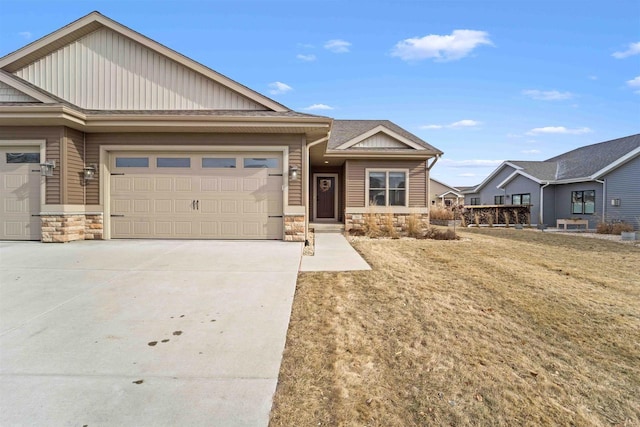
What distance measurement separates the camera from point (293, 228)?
330 inches

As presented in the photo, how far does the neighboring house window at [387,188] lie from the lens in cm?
1278

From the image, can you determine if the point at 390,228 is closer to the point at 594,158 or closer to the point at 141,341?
the point at 141,341

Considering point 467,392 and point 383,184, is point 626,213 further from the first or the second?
point 467,392

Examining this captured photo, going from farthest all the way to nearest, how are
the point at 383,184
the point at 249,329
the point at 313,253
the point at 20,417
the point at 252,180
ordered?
the point at 383,184 → the point at 252,180 → the point at 313,253 → the point at 249,329 → the point at 20,417

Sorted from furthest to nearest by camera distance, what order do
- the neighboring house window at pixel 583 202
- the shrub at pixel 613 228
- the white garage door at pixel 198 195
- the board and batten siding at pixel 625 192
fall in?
the neighboring house window at pixel 583 202
the board and batten siding at pixel 625 192
the shrub at pixel 613 228
the white garage door at pixel 198 195

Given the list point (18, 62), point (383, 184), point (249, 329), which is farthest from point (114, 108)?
point (383, 184)

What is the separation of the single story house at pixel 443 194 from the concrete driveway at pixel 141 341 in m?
35.4

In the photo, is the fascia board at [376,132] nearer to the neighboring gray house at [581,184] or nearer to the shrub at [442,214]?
the shrub at [442,214]

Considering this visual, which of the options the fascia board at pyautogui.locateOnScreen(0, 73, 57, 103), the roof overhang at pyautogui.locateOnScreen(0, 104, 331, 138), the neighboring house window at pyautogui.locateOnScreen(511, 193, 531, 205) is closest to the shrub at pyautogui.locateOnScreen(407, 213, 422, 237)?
the roof overhang at pyautogui.locateOnScreen(0, 104, 331, 138)

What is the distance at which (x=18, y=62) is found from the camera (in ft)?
28.3

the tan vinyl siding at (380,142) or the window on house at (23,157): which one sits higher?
the tan vinyl siding at (380,142)

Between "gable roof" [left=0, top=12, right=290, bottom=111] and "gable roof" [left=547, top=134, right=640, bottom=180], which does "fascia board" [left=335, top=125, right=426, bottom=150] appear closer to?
"gable roof" [left=0, top=12, right=290, bottom=111]

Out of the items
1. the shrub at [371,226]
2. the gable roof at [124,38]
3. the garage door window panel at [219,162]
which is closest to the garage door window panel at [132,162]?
the garage door window panel at [219,162]

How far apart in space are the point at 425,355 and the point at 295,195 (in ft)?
19.9
